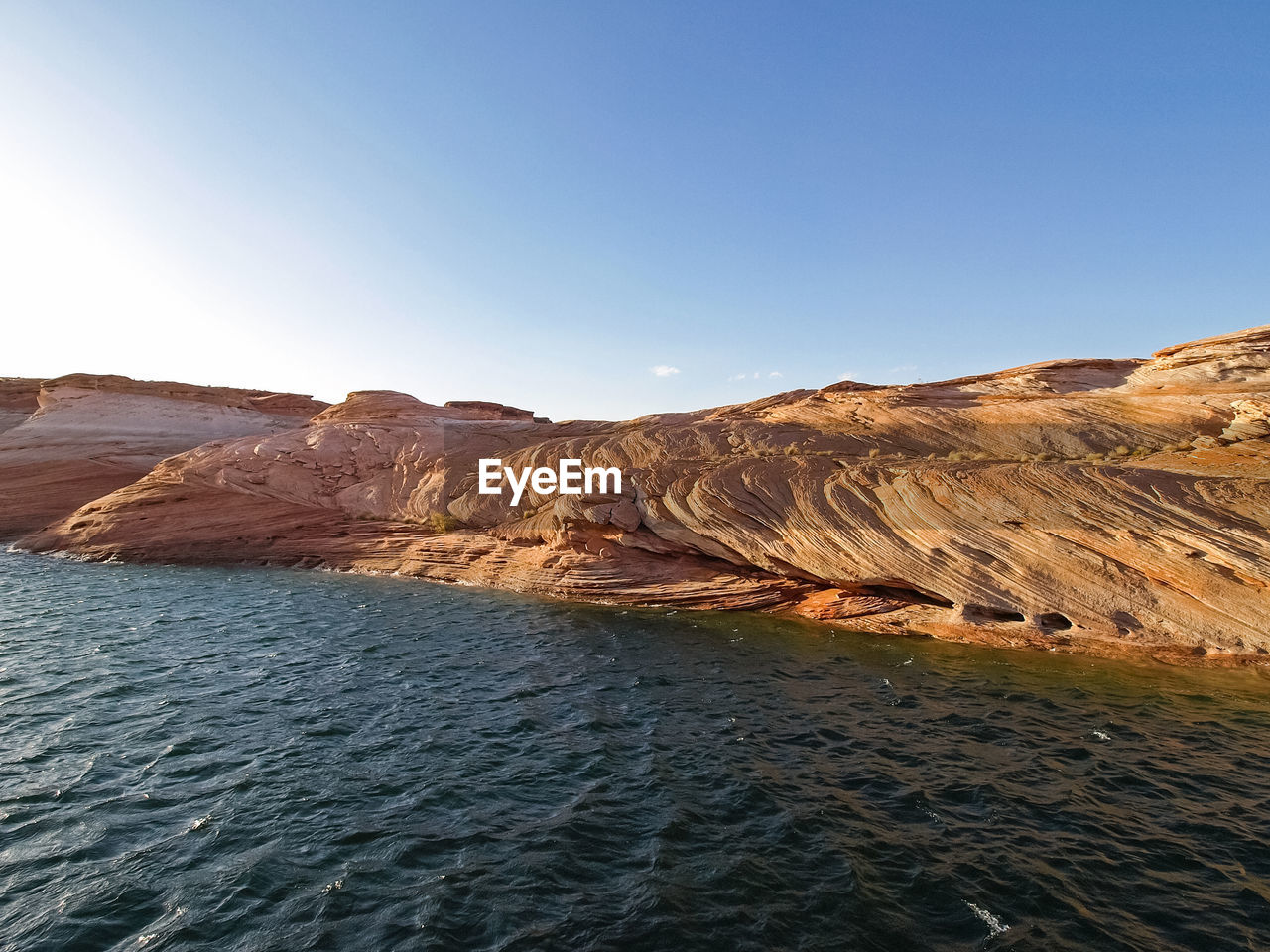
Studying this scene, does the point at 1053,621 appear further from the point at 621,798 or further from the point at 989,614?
the point at 621,798

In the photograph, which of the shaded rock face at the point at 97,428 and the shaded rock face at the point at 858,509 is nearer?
the shaded rock face at the point at 858,509

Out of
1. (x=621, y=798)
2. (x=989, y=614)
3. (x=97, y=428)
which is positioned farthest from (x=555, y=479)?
(x=97, y=428)

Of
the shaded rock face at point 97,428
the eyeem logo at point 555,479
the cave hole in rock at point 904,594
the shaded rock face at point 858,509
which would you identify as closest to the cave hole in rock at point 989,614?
the shaded rock face at point 858,509

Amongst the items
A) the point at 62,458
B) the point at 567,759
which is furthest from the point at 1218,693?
the point at 62,458

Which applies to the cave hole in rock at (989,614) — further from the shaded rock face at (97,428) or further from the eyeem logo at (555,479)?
the shaded rock face at (97,428)

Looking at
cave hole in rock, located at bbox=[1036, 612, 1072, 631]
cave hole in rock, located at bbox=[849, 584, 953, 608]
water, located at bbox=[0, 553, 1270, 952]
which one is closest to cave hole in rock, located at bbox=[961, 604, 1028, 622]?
cave hole in rock, located at bbox=[1036, 612, 1072, 631]

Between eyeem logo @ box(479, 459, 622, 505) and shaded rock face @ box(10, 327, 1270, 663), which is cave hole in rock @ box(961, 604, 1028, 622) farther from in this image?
eyeem logo @ box(479, 459, 622, 505)

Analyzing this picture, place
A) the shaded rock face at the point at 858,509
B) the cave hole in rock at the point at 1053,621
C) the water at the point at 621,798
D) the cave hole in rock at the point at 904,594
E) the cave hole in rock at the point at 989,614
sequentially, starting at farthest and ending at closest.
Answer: the cave hole in rock at the point at 904,594, the cave hole in rock at the point at 989,614, the cave hole in rock at the point at 1053,621, the shaded rock face at the point at 858,509, the water at the point at 621,798
